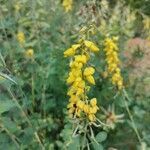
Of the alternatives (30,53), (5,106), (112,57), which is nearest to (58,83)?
(30,53)

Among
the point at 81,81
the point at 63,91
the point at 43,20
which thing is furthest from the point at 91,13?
the point at 43,20

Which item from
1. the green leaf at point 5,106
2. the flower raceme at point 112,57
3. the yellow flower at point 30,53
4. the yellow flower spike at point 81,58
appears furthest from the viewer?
the yellow flower at point 30,53

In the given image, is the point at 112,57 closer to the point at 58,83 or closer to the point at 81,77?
the point at 58,83

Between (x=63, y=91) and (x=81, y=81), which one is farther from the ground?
(x=81, y=81)

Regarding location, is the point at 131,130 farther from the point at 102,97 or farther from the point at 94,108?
the point at 94,108

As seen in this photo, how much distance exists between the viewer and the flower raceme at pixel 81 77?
64.7 inches

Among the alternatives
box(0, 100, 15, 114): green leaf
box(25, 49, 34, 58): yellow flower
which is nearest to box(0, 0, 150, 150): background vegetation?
box(25, 49, 34, 58): yellow flower

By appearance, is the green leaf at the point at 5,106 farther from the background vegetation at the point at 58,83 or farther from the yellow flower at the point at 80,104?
the background vegetation at the point at 58,83

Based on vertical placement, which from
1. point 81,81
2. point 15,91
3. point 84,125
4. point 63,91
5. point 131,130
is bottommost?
point 131,130

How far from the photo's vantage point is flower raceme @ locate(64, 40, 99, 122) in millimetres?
1644

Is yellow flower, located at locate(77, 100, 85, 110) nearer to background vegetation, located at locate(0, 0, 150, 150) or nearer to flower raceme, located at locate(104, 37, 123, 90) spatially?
background vegetation, located at locate(0, 0, 150, 150)

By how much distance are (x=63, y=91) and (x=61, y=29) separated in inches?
26.6

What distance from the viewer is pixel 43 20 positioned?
12.1ft

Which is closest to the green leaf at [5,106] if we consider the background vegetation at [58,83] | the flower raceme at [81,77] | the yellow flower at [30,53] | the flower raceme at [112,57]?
the flower raceme at [81,77]
